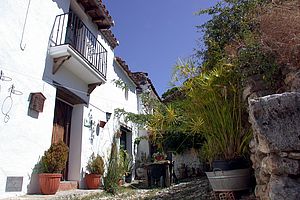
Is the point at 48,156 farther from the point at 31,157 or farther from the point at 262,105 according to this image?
the point at 262,105

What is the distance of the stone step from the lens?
6.00m

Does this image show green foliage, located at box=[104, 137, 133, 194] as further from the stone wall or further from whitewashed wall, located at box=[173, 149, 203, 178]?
whitewashed wall, located at box=[173, 149, 203, 178]

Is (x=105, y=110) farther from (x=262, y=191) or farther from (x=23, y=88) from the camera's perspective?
(x=262, y=191)

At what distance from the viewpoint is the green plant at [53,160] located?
543cm

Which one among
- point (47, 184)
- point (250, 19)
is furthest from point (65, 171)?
point (250, 19)

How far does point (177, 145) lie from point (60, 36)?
7.83 meters

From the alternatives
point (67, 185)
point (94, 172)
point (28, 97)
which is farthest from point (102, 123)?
point (28, 97)

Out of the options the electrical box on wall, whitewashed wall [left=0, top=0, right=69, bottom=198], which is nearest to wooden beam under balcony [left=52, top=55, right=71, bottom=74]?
whitewashed wall [left=0, top=0, right=69, bottom=198]

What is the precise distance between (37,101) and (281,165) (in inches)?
192

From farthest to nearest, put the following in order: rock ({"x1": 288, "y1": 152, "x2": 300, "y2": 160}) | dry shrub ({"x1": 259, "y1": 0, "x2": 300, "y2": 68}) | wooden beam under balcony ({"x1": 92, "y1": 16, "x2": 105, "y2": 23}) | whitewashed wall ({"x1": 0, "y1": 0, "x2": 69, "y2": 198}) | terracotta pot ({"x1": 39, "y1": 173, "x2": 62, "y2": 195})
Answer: wooden beam under balcony ({"x1": 92, "y1": 16, "x2": 105, "y2": 23}) < terracotta pot ({"x1": 39, "y1": 173, "x2": 62, "y2": 195}) < whitewashed wall ({"x1": 0, "y1": 0, "x2": 69, "y2": 198}) < dry shrub ({"x1": 259, "y1": 0, "x2": 300, "y2": 68}) < rock ({"x1": 288, "y1": 152, "x2": 300, "y2": 160})

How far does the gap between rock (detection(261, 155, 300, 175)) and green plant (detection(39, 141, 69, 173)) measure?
4452mm

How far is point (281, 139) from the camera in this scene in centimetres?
218

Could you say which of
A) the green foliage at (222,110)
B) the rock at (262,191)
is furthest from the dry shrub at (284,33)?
the rock at (262,191)

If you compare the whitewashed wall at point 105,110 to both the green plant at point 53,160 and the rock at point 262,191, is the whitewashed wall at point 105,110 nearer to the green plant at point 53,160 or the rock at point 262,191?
the green plant at point 53,160
